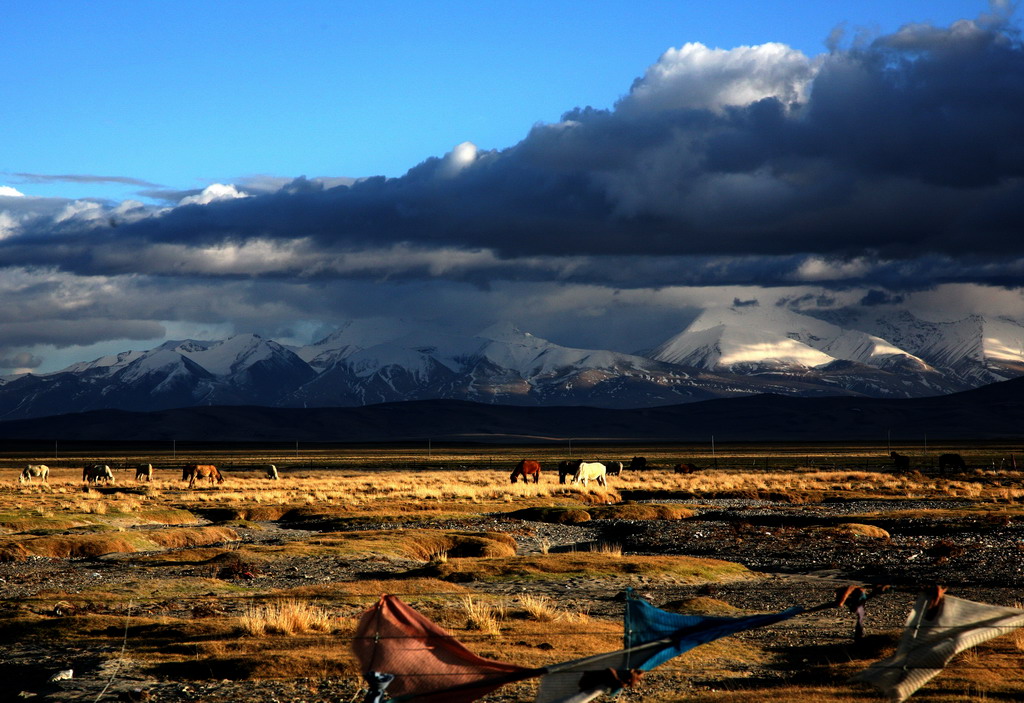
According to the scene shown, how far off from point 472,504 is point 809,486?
78.1 ft

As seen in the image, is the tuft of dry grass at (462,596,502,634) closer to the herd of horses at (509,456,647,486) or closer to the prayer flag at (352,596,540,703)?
the prayer flag at (352,596,540,703)

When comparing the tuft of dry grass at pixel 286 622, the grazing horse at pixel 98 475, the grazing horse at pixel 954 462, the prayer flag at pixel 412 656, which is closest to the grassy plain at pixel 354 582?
the tuft of dry grass at pixel 286 622

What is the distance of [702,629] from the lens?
7043 mm

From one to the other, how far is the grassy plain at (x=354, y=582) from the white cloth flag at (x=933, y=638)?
5.34 metres

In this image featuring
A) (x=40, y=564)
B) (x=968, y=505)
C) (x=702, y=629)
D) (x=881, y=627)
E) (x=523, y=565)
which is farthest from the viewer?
(x=968, y=505)

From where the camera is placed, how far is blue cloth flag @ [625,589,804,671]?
22.7ft

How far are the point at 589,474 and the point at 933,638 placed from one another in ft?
190

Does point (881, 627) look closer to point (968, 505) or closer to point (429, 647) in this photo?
point (429, 647)

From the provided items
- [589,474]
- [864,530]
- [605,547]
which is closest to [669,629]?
[605,547]

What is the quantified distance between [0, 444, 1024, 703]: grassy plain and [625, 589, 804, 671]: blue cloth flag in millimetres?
5887

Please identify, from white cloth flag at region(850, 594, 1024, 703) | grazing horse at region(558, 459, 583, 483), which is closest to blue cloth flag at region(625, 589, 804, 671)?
white cloth flag at region(850, 594, 1024, 703)

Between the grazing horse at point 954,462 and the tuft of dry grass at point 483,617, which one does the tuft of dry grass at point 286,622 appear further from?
the grazing horse at point 954,462

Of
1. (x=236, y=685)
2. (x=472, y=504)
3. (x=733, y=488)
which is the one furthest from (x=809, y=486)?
(x=236, y=685)

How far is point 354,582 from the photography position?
2395 centimetres
